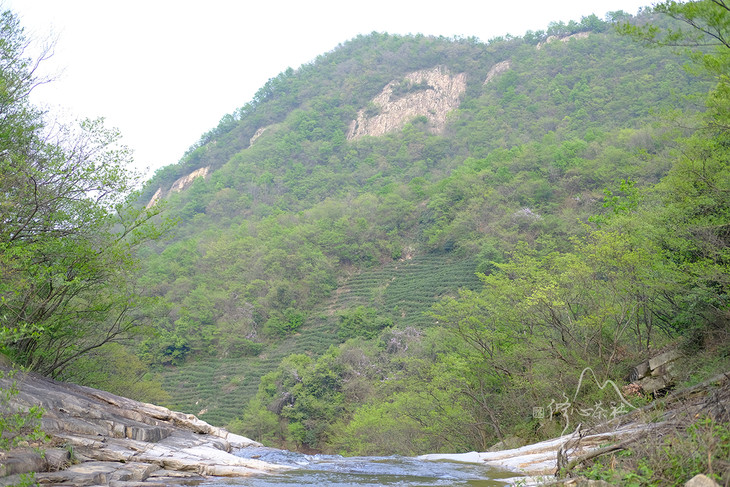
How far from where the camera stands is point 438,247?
58.1m

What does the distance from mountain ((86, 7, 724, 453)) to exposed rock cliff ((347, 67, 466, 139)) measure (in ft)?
1.40

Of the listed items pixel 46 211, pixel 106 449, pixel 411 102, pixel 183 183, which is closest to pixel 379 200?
pixel 411 102

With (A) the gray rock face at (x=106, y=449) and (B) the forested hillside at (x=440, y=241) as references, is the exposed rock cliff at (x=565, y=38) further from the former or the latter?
(A) the gray rock face at (x=106, y=449)

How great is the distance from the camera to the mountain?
41500 millimetres

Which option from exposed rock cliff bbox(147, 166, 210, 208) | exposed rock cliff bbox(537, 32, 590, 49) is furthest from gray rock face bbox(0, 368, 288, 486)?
exposed rock cliff bbox(147, 166, 210, 208)

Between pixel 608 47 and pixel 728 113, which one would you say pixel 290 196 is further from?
pixel 728 113

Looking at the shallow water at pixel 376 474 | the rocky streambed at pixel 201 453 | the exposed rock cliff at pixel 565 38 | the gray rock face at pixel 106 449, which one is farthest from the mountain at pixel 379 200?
the shallow water at pixel 376 474

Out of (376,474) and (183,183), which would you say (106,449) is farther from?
(183,183)

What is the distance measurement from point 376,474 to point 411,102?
100011 millimetres

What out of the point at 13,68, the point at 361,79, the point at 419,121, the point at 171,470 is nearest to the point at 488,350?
the point at 171,470

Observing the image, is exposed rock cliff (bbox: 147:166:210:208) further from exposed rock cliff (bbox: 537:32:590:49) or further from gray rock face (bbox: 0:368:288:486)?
gray rock face (bbox: 0:368:288:486)

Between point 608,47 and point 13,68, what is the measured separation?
9582 cm

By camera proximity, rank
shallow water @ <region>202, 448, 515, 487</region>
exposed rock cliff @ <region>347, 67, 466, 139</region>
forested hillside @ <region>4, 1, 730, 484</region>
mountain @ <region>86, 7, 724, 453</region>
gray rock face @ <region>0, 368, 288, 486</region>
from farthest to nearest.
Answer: exposed rock cliff @ <region>347, 67, 466, 139</region>, mountain @ <region>86, 7, 724, 453</region>, forested hillside @ <region>4, 1, 730, 484</region>, shallow water @ <region>202, 448, 515, 487</region>, gray rock face @ <region>0, 368, 288, 486</region>

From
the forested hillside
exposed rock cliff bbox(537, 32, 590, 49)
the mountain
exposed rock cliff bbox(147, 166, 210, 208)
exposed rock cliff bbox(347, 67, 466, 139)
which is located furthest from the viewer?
exposed rock cliff bbox(147, 166, 210, 208)
